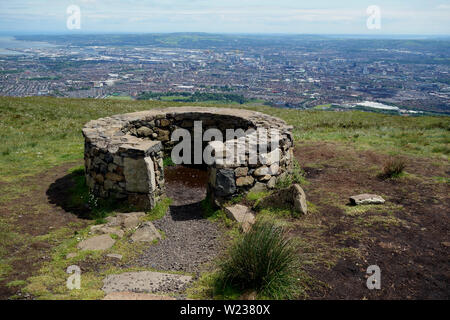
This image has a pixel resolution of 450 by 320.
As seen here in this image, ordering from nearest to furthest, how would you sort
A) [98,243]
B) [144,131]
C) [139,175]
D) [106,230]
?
[98,243]
[106,230]
[139,175]
[144,131]

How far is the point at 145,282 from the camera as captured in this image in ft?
18.5

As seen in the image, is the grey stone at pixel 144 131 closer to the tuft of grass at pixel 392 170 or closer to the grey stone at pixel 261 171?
the grey stone at pixel 261 171

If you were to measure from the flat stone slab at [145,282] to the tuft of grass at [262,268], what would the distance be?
29.3 inches

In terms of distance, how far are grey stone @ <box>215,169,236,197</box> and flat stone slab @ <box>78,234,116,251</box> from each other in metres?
3.09

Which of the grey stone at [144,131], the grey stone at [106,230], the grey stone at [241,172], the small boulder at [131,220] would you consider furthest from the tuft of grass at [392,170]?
the grey stone at [144,131]

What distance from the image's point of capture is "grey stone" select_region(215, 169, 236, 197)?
30.0 ft

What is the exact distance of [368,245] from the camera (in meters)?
6.77

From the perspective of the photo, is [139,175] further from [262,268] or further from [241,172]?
[262,268]

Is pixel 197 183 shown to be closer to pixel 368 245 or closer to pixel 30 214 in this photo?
pixel 30 214

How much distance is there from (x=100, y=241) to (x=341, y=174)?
8.31 meters

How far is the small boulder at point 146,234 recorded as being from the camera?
7789 millimetres

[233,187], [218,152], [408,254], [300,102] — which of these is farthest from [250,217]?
[300,102]

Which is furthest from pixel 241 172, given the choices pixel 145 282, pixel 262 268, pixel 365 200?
pixel 145 282

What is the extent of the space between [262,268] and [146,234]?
3.67 meters
